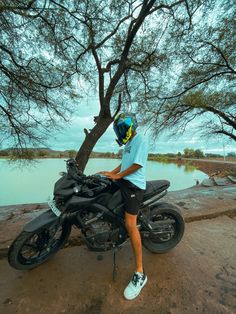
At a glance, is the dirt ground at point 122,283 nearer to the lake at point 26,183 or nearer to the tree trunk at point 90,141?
the tree trunk at point 90,141

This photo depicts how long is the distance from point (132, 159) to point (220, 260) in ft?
5.03

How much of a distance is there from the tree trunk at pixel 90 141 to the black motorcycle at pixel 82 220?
2.32 metres

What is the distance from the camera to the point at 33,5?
351 cm

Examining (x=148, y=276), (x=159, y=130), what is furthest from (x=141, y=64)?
(x=148, y=276)

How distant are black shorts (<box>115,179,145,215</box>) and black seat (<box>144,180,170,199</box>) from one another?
0.66 feet

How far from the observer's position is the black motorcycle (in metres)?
1.72

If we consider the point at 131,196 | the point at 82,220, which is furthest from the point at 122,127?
the point at 82,220

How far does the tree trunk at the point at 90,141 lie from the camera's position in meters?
4.23

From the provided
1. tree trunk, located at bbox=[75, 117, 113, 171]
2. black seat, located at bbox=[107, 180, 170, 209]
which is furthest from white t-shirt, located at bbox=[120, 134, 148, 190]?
tree trunk, located at bbox=[75, 117, 113, 171]

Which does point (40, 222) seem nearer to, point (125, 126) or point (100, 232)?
point (100, 232)

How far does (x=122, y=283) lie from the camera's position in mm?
1679

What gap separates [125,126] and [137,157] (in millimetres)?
330

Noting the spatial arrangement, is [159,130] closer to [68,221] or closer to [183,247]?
[183,247]

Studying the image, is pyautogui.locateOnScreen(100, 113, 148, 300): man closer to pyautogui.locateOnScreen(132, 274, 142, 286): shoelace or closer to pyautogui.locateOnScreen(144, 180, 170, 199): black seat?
pyautogui.locateOnScreen(132, 274, 142, 286): shoelace
